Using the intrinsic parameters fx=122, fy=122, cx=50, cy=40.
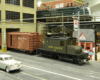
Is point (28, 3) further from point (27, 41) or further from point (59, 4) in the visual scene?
point (27, 41)

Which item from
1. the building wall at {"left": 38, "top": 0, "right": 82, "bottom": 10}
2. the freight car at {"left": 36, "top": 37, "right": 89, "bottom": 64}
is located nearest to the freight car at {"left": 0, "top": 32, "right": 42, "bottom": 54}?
the freight car at {"left": 36, "top": 37, "right": 89, "bottom": 64}

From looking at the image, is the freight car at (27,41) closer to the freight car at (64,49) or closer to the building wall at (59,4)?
the freight car at (64,49)

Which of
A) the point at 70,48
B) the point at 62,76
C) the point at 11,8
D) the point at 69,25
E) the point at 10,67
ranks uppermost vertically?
the point at 11,8

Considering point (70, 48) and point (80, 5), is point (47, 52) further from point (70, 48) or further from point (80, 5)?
point (80, 5)

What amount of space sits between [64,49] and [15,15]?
55.0 feet

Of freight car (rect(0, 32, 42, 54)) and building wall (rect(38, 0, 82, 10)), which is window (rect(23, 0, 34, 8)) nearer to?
building wall (rect(38, 0, 82, 10))

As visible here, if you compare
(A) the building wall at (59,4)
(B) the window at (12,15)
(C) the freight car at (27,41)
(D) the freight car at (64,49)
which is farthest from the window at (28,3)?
(D) the freight car at (64,49)

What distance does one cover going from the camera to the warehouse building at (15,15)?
25453mm

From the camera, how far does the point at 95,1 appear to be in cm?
2647

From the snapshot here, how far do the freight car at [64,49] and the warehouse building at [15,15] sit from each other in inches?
285

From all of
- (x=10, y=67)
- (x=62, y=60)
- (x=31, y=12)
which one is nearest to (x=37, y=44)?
(x=62, y=60)

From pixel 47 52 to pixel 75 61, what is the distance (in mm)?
4878

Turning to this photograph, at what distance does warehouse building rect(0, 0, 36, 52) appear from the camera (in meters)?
25.5

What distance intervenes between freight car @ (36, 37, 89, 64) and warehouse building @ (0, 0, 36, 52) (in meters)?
7.25
